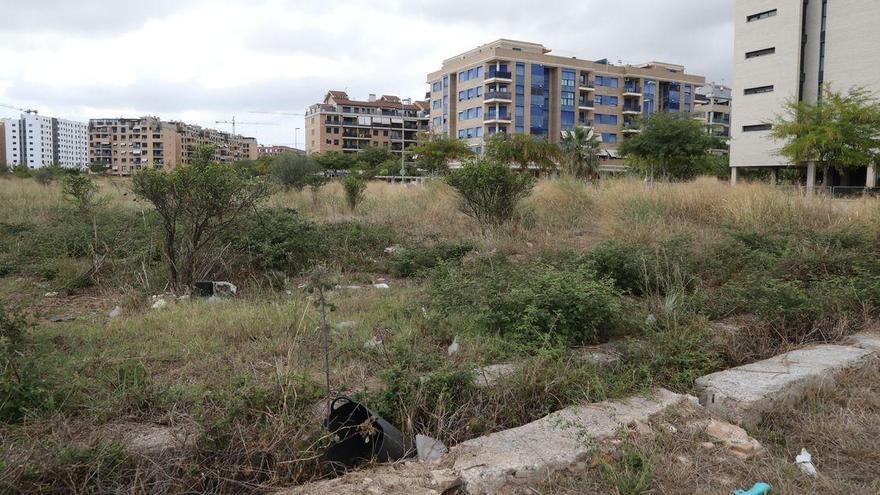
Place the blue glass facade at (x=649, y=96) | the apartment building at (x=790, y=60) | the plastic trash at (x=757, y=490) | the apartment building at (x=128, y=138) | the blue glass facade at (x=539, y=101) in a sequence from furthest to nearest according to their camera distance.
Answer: the apartment building at (x=128, y=138) → the blue glass facade at (x=649, y=96) → the blue glass facade at (x=539, y=101) → the apartment building at (x=790, y=60) → the plastic trash at (x=757, y=490)

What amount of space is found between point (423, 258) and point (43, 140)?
5000 inches

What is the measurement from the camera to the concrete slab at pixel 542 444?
254 centimetres

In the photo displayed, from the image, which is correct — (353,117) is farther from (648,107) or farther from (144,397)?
(144,397)

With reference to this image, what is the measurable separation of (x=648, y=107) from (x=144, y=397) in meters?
84.0

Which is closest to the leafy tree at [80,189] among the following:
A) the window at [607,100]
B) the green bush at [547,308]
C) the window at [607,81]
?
the green bush at [547,308]

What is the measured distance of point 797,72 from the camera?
42375 mm

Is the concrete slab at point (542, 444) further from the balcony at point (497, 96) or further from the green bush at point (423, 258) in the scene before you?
the balcony at point (497, 96)

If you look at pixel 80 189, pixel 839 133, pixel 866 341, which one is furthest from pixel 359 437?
pixel 839 133

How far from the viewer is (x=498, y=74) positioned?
68688mm

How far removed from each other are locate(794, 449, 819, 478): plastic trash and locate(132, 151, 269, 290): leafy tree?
218 inches

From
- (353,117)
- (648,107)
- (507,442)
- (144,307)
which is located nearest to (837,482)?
(507,442)

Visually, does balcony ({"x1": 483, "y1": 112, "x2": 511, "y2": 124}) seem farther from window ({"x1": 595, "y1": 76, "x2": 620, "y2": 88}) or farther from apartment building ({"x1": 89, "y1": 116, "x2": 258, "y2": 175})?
apartment building ({"x1": 89, "y1": 116, "x2": 258, "y2": 175})

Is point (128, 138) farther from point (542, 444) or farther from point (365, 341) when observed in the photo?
point (542, 444)

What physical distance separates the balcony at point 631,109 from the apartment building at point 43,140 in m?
85.5
